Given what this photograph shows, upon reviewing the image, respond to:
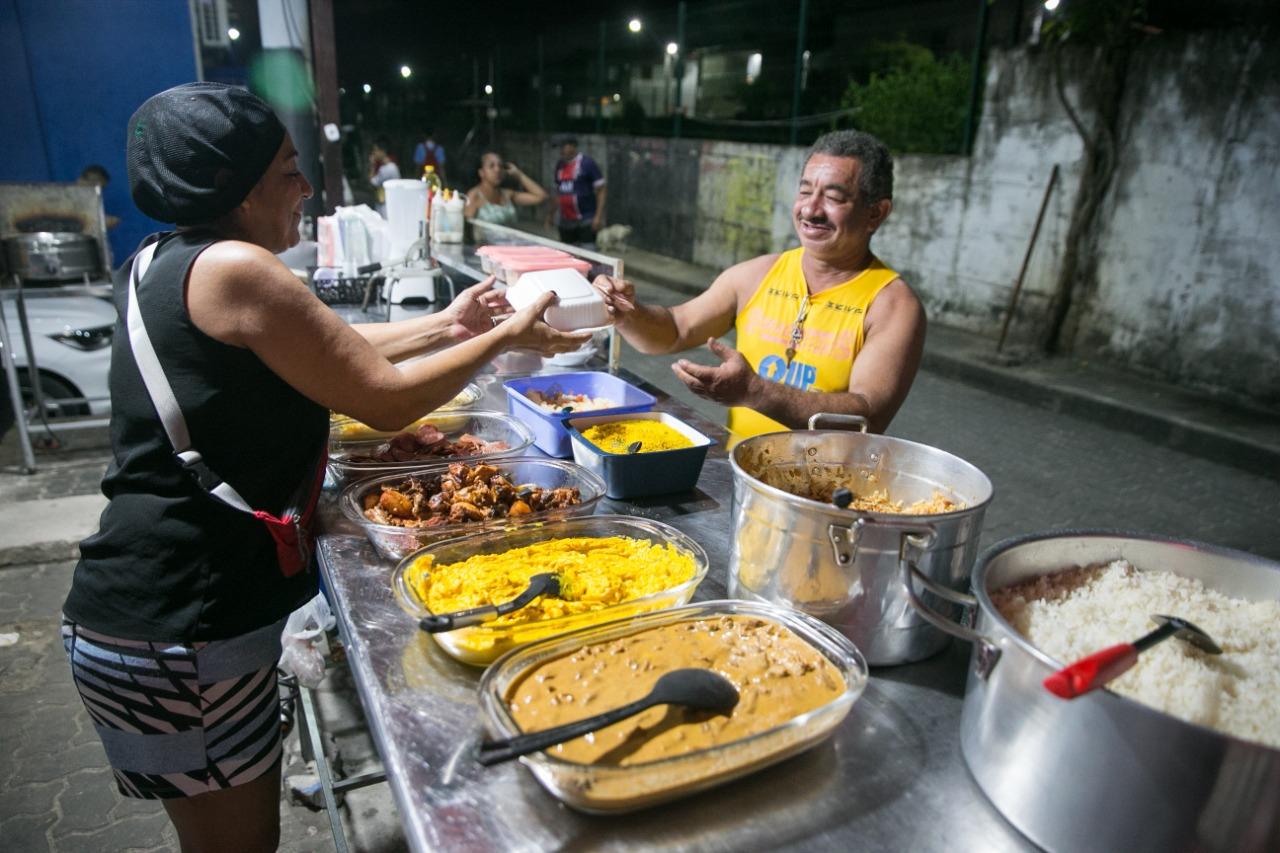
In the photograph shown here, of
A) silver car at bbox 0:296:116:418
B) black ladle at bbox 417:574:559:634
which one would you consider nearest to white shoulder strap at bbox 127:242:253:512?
black ladle at bbox 417:574:559:634

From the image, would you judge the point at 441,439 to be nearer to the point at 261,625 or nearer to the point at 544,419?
the point at 544,419

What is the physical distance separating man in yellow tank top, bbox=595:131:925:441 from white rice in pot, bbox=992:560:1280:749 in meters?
1.16

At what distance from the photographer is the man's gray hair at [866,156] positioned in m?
2.72

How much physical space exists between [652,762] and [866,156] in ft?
7.25

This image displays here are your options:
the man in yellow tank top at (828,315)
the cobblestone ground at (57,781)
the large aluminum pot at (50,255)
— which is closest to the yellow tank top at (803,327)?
the man in yellow tank top at (828,315)

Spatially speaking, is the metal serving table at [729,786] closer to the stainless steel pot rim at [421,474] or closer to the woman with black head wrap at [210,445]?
the stainless steel pot rim at [421,474]

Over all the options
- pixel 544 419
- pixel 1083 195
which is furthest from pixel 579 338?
pixel 1083 195

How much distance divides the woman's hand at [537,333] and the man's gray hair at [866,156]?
1.02m

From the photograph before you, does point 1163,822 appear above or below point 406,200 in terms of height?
below

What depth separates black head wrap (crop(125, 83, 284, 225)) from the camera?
160cm

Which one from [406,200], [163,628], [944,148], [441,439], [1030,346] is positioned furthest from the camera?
[944,148]

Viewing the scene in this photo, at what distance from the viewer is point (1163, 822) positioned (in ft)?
3.33

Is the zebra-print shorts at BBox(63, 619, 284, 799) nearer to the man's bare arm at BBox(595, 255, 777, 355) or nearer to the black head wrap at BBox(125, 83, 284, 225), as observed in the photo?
the black head wrap at BBox(125, 83, 284, 225)

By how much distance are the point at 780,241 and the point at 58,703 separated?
1047cm
